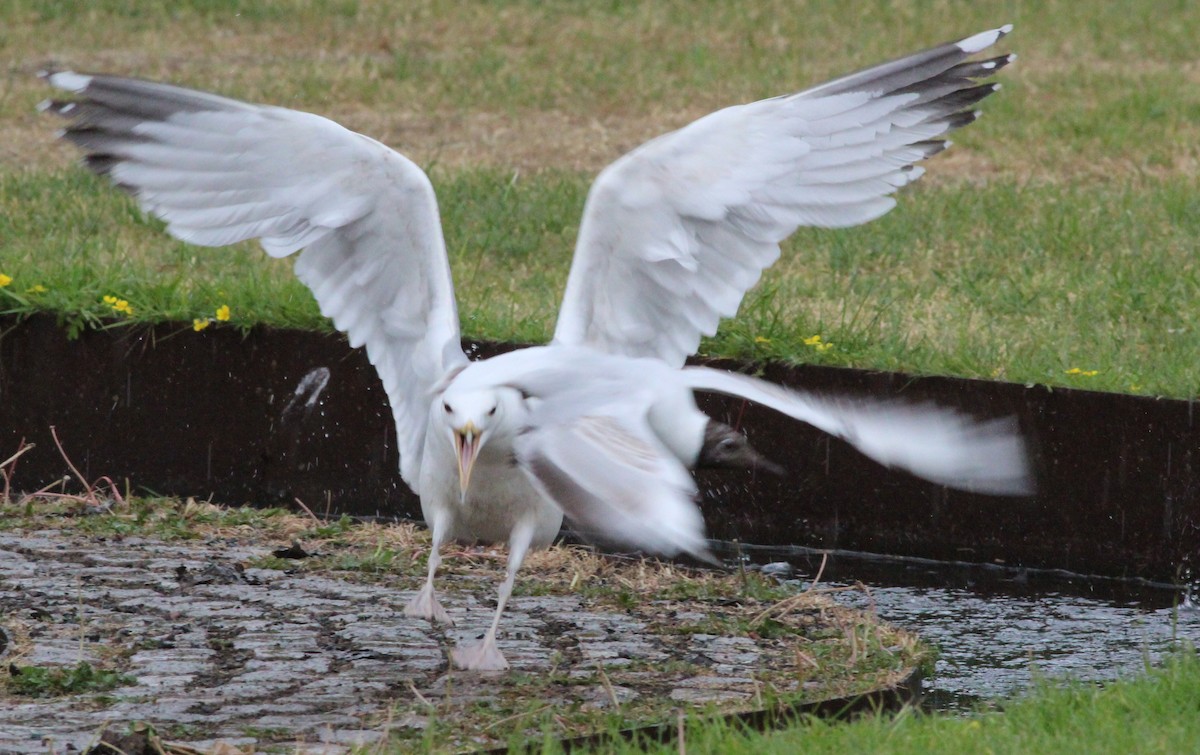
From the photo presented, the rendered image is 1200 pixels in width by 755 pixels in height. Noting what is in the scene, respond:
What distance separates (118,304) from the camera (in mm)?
7000

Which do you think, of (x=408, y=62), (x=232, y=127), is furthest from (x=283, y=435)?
(x=408, y=62)

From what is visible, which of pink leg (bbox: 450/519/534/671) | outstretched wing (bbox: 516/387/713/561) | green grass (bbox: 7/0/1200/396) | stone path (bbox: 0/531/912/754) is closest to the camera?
outstretched wing (bbox: 516/387/713/561)

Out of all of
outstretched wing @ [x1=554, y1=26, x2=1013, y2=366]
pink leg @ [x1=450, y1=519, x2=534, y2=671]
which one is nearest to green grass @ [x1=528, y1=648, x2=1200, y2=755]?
pink leg @ [x1=450, y1=519, x2=534, y2=671]

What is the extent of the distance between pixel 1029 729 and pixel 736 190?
64.0 inches

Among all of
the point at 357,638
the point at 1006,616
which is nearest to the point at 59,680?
the point at 357,638

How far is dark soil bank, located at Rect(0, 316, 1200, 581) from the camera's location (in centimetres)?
607

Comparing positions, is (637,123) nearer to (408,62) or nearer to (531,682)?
(408,62)

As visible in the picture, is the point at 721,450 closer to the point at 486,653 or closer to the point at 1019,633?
the point at 486,653

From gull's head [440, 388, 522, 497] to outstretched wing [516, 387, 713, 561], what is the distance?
0.86 ft

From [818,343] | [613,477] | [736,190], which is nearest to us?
[613,477]

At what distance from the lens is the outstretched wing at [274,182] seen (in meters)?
4.88

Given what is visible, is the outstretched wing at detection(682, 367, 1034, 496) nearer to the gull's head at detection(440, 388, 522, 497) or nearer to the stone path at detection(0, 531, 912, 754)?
the gull's head at detection(440, 388, 522, 497)

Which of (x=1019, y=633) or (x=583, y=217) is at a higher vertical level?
(x=583, y=217)

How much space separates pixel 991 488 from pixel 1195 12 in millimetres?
9363
